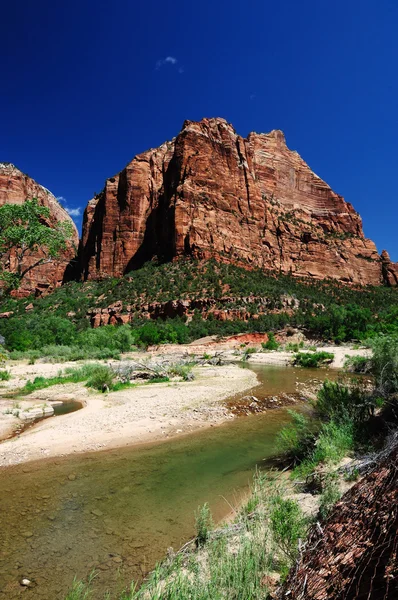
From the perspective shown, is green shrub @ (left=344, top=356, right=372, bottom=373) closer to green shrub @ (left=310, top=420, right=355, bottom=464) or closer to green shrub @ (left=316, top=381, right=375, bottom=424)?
green shrub @ (left=316, top=381, right=375, bottom=424)

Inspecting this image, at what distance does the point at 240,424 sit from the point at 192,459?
9.81 ft

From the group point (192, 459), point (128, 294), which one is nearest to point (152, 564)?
point (192, 459)

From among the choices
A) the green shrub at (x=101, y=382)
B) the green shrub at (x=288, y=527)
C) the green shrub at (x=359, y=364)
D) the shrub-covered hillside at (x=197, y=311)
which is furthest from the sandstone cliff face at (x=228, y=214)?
the green shrub at (x=288, y=527)

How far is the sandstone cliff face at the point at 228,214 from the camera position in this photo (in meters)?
65.8

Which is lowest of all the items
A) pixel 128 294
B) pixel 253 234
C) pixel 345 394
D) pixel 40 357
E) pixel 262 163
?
pixel 40 357

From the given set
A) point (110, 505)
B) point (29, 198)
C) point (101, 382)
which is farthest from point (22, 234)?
point (29, 198)

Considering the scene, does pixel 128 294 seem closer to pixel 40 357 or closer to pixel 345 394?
pixel 40 357

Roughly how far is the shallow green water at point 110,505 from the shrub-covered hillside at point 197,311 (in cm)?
2349

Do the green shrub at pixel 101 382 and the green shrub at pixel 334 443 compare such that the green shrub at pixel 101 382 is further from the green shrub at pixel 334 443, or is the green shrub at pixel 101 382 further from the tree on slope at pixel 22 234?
the green shrub at pixel 334 443

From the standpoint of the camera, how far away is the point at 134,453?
289 inches

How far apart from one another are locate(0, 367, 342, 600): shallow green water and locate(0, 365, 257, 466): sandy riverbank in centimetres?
62

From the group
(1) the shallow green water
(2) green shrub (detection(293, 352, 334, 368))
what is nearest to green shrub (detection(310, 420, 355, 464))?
(1) the shallow green water

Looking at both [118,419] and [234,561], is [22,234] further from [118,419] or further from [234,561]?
[234,561]

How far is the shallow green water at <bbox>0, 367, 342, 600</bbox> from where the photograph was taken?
145 inches
